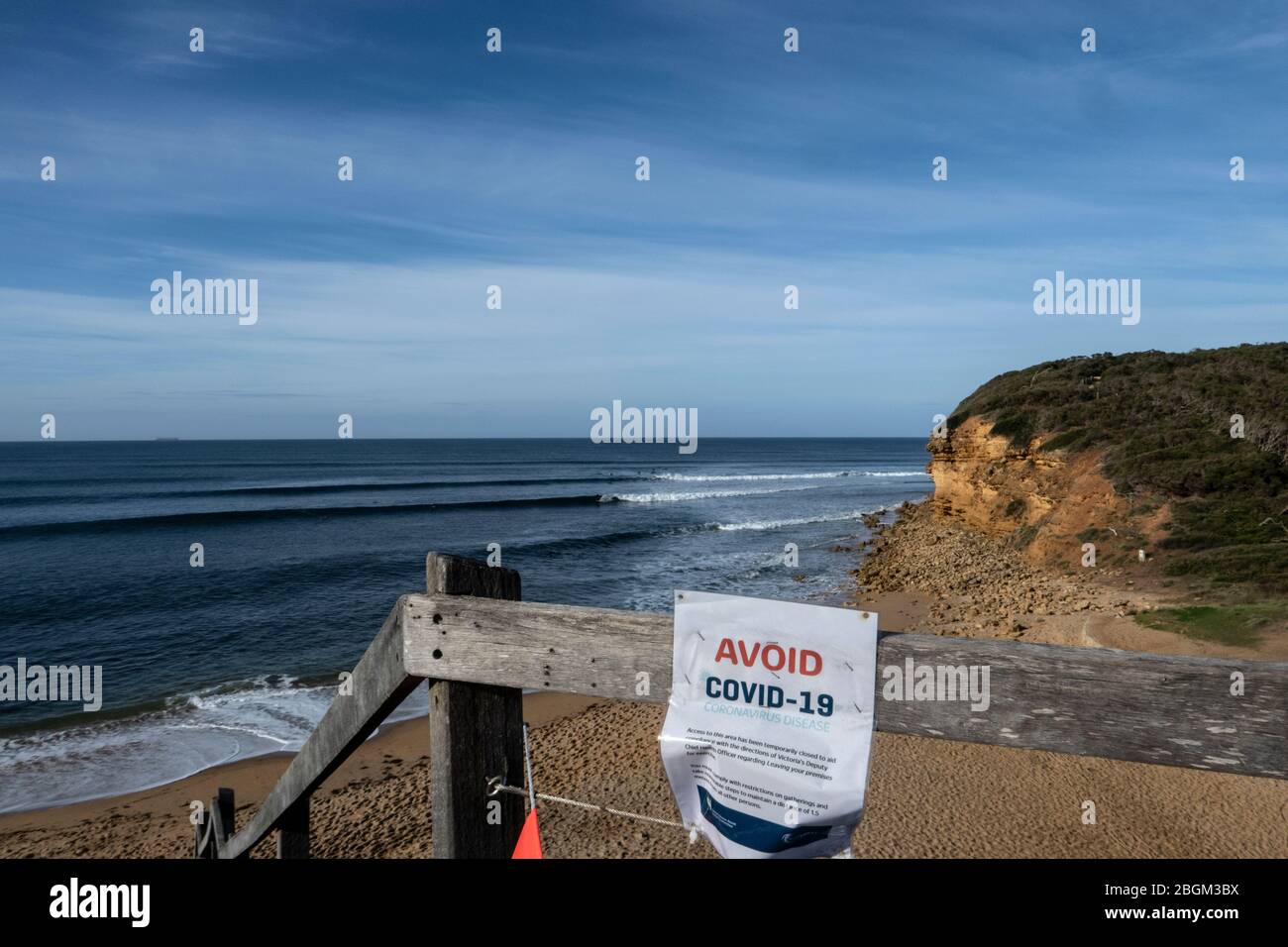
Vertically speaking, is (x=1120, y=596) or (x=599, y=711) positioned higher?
(x=1120, y=596)

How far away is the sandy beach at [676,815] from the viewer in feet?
29.2

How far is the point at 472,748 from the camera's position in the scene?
8.16ft

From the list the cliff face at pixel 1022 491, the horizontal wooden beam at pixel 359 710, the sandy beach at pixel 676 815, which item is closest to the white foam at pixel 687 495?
the cliff face at pixel 1022 491

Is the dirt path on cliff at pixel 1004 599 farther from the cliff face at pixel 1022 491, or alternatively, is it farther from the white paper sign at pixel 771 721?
the white paper sign at pixel 771 721

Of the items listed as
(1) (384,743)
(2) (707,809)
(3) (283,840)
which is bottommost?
(1) (384,743)

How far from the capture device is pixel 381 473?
288ft

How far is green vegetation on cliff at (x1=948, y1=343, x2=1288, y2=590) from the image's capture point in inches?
827

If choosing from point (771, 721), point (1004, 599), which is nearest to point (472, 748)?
point (771, 721)

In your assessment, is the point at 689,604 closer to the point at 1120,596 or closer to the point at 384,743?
the point at 384,743

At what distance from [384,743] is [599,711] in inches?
152

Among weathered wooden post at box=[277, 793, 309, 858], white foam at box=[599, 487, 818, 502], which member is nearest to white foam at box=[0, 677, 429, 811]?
weathered wooden post at box=[277, 793, 309, 858]

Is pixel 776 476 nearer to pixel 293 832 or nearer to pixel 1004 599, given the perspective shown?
pixel 1004 599

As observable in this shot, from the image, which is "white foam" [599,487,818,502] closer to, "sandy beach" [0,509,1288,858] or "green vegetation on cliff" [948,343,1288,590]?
"green vegetation on cliff" [948,343,1288,590]
